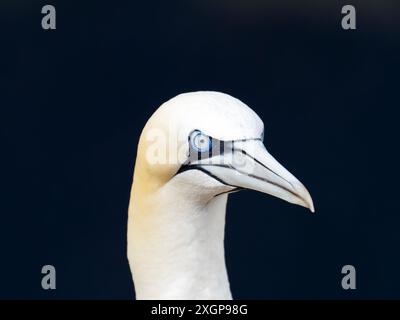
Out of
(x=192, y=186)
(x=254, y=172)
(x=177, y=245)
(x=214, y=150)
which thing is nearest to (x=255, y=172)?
(x=254, y=172)

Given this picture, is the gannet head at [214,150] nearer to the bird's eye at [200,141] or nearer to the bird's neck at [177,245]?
the bird's eye at [200,141]

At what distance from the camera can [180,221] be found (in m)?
8.71

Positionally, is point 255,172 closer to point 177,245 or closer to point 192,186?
point 192,186

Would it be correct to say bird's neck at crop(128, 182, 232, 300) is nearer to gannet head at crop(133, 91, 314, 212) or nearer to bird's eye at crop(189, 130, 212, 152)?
gannet head at crop(133, 91, 314, 212)

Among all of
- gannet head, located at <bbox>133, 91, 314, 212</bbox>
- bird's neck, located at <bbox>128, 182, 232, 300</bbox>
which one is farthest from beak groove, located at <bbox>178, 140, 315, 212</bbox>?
bird's neck, located at <bbox>128, 182, 232, 300</bbox>

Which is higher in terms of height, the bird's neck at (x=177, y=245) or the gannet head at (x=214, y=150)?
the gannet head at (x=214, y=150)

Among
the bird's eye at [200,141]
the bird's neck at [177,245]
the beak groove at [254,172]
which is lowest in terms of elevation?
the bird's neck at [177,245]

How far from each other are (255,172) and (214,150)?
0.17 metres

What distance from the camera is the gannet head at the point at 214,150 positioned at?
8.41 m

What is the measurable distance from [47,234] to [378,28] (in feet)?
6.07

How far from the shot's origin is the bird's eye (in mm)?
8445

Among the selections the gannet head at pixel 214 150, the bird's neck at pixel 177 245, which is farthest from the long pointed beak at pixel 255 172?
the bird's neck at pixel 177 245

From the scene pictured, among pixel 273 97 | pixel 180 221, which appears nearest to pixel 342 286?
pixel 273 97

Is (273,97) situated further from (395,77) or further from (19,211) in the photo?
(19,211)
